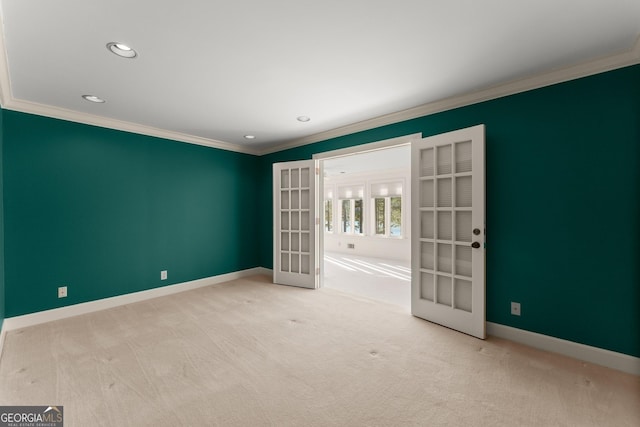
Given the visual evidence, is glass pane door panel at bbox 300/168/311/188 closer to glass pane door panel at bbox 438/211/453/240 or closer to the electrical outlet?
glass pane door panel at bbox 438/211/453/240

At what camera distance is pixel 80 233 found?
3.38m

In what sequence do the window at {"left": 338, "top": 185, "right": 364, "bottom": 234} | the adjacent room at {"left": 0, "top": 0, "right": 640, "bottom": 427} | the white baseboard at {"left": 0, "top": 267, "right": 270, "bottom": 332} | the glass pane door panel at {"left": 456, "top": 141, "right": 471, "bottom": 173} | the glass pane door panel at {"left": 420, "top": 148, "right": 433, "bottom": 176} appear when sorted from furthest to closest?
1. the window at {"left": 338, "top": 185, "right": 364, "bottom": 234}
2. the glass pane door panel at {"left": 420, "top": 148, "right": 433, "bottom": 176}
3. the white baseboard at {"left": 0, "top": 267, "right": 270, "bottom": 332}
4. the glass pane door panel at {"left": 456, "top": 141, "right": 471, "bottom": 173}
5. the adjacent room at {"left": 0, "top": 0, "right": 640, "bottom": 427}

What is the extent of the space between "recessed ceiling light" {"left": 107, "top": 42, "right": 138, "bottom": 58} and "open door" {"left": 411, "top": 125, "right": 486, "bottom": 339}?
115 inches

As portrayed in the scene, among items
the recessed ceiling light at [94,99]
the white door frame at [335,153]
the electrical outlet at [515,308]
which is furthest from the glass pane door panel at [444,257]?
the recessed ceiling light at [94,99]

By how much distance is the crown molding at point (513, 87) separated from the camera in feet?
7.11

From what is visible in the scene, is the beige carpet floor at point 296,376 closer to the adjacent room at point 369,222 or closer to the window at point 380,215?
the adjacent room at point 369,222

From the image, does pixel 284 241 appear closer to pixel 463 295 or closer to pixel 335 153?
pixel 335 153

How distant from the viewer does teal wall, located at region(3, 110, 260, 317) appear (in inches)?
118

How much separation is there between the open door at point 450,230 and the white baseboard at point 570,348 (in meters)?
0.24

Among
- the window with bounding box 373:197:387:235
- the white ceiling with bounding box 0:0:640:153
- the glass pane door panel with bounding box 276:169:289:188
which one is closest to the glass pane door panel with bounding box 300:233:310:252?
the glass pane door panel with bounding box 276:169:289:188

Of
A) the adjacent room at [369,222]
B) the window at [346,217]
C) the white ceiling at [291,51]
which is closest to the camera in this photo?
the white ceiling at [291,51]

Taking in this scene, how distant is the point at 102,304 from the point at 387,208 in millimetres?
6841

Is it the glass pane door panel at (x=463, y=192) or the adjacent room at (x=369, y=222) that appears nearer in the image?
the glass pane door panel at (x=463, y=192)

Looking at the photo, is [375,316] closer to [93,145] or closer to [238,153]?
[238,153]
